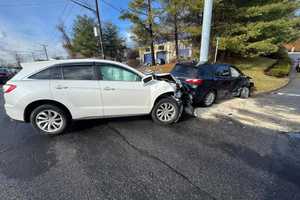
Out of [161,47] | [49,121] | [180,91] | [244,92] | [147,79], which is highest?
[161,47]

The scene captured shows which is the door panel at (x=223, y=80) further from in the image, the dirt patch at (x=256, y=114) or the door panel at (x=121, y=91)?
the door panel at (x=121, y=91)

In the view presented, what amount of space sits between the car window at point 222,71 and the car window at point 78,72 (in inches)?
164

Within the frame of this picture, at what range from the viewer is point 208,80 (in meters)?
5.37

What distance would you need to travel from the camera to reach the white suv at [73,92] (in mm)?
3428

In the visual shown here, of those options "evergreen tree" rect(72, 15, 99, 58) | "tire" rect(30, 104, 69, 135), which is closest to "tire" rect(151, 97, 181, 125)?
"tire" rect(30, 104, 69, 135)

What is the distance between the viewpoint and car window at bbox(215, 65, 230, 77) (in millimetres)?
5731

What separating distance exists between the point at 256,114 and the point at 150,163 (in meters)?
4.05

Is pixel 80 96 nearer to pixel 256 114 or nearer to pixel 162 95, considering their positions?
pixel 162 95

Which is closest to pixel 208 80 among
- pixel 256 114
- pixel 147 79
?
pixel 256 114

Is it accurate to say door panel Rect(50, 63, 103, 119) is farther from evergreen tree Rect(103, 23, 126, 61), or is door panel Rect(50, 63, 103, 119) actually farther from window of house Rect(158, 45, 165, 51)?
window of house Rect(158, 45, 165, 51)

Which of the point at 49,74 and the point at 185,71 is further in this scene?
the point at 185,71

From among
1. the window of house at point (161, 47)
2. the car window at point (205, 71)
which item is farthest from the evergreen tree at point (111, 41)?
the car window at point (205, 71)

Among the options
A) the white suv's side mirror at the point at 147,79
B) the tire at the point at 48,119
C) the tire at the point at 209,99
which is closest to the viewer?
the tire at the point at 48,119

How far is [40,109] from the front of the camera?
352cm
